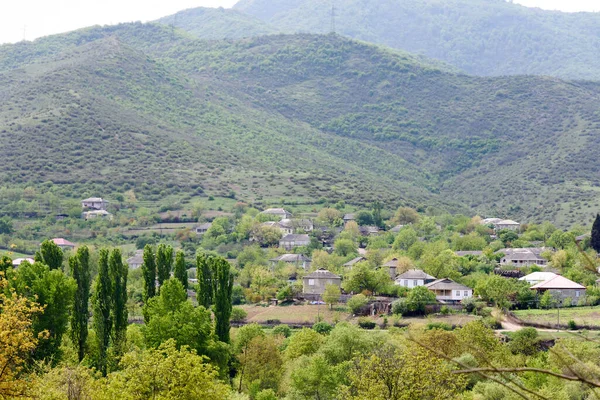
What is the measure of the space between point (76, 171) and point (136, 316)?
69578 millimetres

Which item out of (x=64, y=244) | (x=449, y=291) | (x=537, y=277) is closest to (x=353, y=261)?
(x=449, y=291)

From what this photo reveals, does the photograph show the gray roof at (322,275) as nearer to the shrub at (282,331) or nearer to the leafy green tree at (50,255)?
the shrub at (282,331)

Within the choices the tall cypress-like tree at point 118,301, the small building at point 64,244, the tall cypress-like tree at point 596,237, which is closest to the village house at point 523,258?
the tall cypress-like tree at point 596,237

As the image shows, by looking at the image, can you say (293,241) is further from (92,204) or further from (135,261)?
(92,204)

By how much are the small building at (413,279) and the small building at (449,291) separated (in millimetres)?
4698

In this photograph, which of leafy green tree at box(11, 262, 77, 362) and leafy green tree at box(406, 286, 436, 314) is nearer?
leafy green tree at box(11, 262, 77, 362)

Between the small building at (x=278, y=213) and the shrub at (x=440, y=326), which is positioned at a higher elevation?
the shrub at (x=440, y=326)

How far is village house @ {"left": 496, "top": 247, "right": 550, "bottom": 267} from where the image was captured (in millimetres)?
96812

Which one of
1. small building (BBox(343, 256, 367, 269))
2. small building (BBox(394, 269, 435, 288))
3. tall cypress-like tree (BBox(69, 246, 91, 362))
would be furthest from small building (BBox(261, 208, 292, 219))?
tall cypress-like tree (BBox(69, 246, 91, 362))

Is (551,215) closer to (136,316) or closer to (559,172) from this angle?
(559,172)

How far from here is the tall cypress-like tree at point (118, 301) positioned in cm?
5434

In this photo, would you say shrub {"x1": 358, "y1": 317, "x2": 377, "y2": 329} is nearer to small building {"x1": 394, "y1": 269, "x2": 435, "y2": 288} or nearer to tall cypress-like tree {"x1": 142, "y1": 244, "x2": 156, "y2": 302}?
tall cypress-like tree {"x1": 142, "y1": 244, "x2": 156, "y2": 302}

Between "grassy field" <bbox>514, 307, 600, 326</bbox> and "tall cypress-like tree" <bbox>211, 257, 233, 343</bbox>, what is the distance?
22.3 metres

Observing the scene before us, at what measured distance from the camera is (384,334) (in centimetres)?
6122
